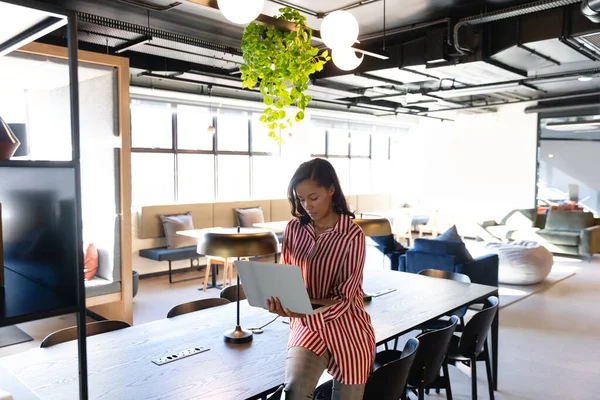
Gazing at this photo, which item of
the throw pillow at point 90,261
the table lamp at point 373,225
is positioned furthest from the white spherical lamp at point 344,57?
the throw pillow at point 90,261

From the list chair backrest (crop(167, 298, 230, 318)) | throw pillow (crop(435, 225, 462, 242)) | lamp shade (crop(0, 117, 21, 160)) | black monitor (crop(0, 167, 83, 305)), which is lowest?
chair backrest (crop(167, 298, 230, 318))

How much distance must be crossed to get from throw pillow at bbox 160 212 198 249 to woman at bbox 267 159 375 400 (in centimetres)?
538

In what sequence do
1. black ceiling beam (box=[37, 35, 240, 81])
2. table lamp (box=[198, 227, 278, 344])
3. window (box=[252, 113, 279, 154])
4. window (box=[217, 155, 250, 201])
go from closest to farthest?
table lamp (box=[198, 227, 278, 344]) → black ceiling beam (box=[37, 35, 240, 81]) → window (box=[217, 155, 250, 201]) → window (box=[252, 113, 279, 154])

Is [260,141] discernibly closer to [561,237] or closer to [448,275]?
[561,237]

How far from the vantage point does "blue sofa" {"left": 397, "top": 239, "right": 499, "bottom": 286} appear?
5094 millimetres

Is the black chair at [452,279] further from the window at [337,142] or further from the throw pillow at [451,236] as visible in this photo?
the window at [337,142]

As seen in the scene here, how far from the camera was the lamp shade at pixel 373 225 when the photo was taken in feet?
7.54

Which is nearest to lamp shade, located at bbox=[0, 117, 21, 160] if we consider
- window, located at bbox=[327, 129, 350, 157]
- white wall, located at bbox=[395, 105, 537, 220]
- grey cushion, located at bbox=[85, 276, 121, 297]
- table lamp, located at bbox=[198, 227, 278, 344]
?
table lamp, located at bbox=[198, 227, 278, 344]

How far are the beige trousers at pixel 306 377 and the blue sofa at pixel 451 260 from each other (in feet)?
11.5

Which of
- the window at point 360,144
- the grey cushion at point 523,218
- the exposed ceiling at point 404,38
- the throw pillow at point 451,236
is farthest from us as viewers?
the window at point 360,144

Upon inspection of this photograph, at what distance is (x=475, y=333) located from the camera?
266 centimetres

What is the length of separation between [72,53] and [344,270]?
1211 mm

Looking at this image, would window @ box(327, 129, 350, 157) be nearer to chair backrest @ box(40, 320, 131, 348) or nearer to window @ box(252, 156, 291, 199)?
window @ box(252, 156, 291, 199)

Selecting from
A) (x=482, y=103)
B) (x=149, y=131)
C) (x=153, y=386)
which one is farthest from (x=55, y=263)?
(x=482, y=103)
